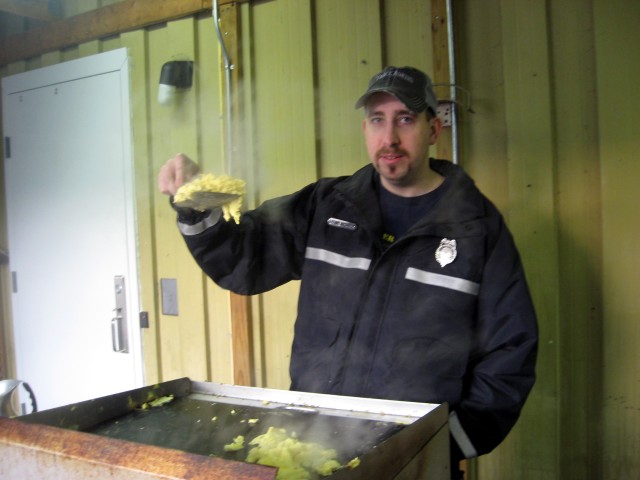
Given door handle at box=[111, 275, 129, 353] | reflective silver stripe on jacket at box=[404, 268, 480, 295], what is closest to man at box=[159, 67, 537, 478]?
reflective silver stripe on jacket at box=[404, 268, 480, 295]

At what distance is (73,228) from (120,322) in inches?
29.1

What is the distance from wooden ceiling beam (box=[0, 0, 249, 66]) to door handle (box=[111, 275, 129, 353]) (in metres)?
1.57

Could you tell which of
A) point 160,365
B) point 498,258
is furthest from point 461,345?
point 160,365

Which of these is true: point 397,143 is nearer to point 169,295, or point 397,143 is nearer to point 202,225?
point 202,225

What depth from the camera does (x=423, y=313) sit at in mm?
1792

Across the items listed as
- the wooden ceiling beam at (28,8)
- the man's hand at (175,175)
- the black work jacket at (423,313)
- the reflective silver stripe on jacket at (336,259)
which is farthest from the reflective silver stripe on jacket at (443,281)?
the wooden ceiling beam at (28,8)

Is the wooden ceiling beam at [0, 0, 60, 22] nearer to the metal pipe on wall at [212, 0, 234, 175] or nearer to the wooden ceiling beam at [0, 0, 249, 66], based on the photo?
the wooden ceiling beam at [0, 0, 249, 66]

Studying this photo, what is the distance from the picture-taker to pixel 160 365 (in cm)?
352

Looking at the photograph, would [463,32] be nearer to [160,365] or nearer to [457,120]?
[457,120]

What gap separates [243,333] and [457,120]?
1.60m

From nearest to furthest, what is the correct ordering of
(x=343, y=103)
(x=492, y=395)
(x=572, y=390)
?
1. (x=492, y=395)
2. (x=572, y=390)
3. (x=343, y=103)

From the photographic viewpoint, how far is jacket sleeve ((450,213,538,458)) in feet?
5.61

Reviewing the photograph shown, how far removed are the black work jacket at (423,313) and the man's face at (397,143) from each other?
4.5 inches

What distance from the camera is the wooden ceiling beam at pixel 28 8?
121 inches
